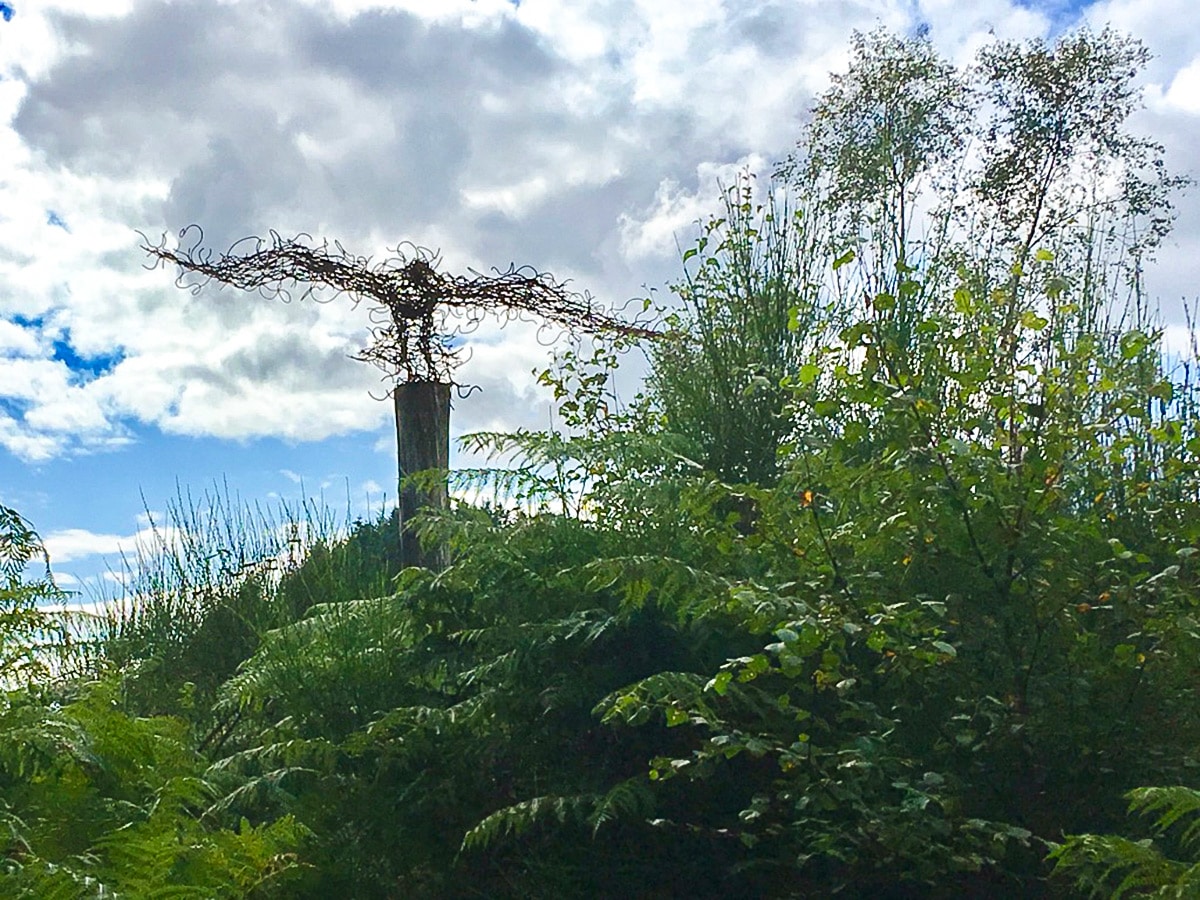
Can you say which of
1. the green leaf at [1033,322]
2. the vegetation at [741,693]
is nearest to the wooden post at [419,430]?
the vegetation at [741,693]

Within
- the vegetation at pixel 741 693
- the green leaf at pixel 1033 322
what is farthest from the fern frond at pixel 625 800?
the green leaf at pixel 1033 322

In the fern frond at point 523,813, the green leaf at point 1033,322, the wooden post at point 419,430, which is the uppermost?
the wooden post at point 419,430

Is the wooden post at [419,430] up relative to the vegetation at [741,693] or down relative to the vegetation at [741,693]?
up

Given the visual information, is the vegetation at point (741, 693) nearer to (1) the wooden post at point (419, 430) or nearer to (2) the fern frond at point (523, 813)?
(2) the fern frond at point (523, 813)

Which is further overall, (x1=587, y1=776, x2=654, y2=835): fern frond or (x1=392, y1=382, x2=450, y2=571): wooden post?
(x1=392, y1=382, x2=450, y2=571): wooden post

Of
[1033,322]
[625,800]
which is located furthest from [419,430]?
[1033,322]

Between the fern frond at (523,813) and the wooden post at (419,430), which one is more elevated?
the wooden post at (419,430)

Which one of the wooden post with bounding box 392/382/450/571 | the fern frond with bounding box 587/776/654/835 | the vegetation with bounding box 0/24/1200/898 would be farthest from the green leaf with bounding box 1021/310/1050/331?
the wooden post with bounding box 392/382/450/571

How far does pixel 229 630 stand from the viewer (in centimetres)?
684

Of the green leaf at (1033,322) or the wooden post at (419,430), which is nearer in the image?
the green leaf at (1033,322)

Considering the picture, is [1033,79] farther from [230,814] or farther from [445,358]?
[230,814]

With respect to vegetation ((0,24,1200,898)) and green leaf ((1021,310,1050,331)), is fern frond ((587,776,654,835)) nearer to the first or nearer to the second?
vegetation ((0,24,1200,898))

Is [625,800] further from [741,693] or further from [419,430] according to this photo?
[419,430]

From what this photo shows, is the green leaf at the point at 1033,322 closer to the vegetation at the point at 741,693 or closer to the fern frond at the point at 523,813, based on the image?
the vegetation at the point at 741,693
